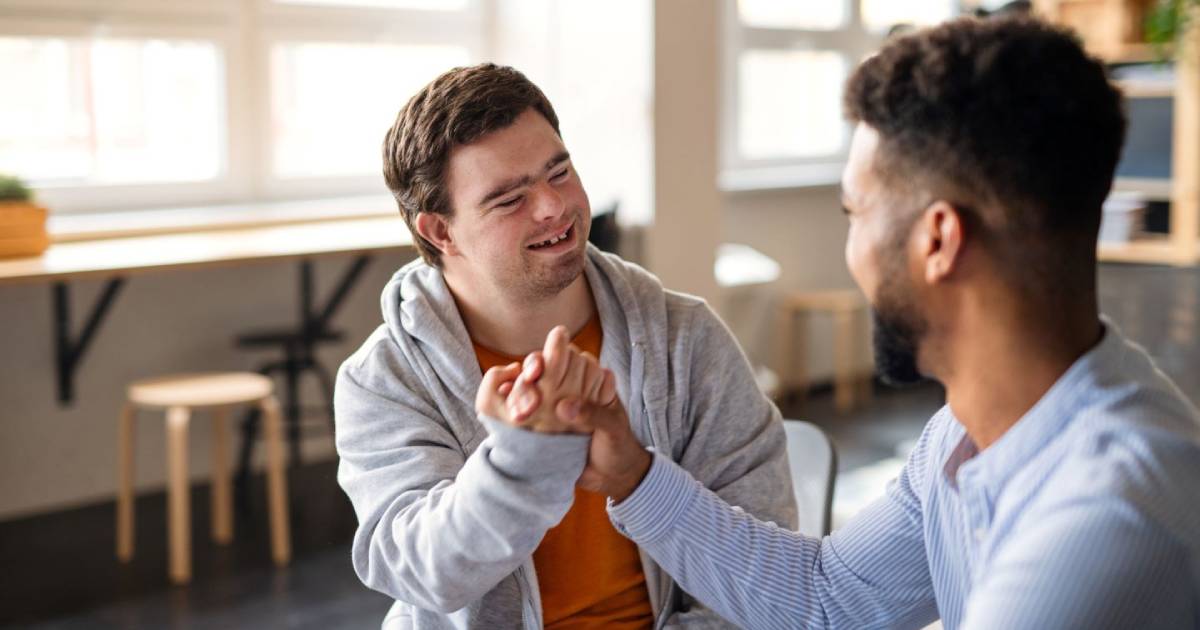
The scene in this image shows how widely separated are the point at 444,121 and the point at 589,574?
54 centimetres

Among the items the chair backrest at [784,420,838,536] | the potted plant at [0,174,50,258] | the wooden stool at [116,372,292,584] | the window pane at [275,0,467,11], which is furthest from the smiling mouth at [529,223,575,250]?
the window pane at [275,0,467,11]

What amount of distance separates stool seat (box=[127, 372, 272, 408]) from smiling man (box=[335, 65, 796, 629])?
6.67 ft

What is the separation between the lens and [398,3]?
15.8 feet

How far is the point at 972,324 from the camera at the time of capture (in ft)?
3.50

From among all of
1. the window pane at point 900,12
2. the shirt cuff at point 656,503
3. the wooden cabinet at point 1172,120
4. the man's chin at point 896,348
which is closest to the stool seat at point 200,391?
the shirt cuff at point 656,503

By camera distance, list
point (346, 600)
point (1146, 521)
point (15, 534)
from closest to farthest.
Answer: point (1146, 521) → point (346, 600) → point (15, 534)

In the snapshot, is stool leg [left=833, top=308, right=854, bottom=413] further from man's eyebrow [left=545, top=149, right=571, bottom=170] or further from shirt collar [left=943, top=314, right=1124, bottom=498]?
shirt collar [left=943, top=314, right=1124, bottom=498]

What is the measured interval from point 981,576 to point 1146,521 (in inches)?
6.8

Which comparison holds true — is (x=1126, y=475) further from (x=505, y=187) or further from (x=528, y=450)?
(x=505, y=187)

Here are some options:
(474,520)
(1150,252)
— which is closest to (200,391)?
(474,520)

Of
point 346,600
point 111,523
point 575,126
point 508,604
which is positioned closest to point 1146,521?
point 508,604

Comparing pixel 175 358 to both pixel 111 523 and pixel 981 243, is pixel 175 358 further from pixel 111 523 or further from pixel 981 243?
pixel 981 243

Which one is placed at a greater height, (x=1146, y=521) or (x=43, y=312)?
(x=1146, y=521)

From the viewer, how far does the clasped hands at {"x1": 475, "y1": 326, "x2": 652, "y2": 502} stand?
1.22m
